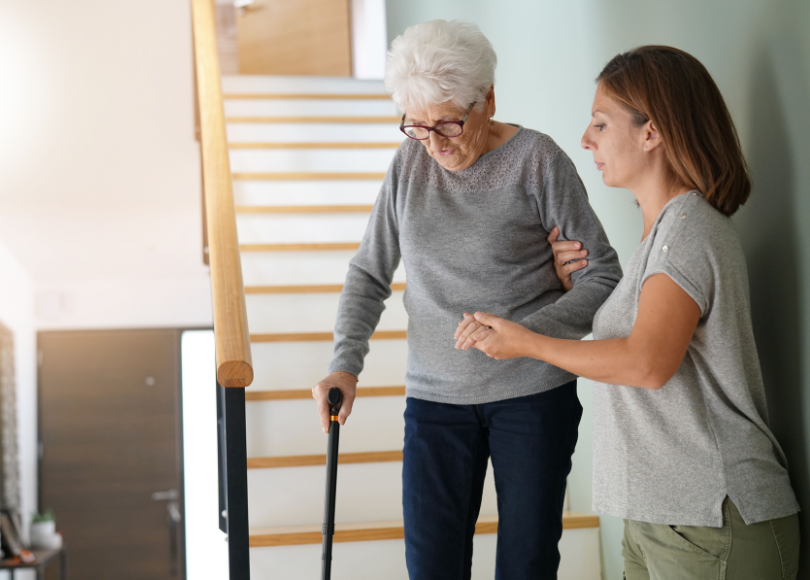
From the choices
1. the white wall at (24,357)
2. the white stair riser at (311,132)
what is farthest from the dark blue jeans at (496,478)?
the white wall at (24,357)

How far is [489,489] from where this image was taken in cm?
234

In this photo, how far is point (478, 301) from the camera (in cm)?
130

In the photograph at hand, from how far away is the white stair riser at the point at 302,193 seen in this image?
3.57 m

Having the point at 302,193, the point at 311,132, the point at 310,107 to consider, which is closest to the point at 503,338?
the point at 302,193

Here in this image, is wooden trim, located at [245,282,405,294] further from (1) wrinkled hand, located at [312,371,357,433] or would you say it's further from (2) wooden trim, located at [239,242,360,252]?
(1) wrinkled hand, located at [312,371,357,433]

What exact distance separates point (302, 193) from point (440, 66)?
2446mm

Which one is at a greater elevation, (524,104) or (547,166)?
(524,104)

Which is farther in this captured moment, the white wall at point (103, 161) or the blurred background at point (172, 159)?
the white wall at point (103, 161)

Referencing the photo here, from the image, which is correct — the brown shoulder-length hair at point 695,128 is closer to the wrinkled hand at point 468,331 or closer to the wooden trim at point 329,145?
the wrinkled hand at point 468,331

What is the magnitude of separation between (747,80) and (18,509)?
6063 mm

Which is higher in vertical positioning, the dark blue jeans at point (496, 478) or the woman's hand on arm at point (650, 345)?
the woman's hand on arm at point (650, 345)

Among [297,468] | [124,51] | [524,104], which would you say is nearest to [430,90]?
[297,468]

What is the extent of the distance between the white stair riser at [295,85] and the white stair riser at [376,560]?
10.5 ft

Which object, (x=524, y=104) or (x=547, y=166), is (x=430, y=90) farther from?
(x=524, y=104)
